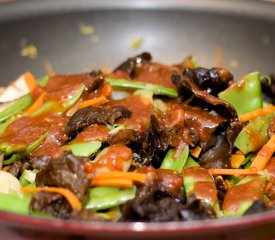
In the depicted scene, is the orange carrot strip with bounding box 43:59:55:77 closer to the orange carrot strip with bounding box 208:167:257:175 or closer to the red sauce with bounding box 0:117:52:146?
the red sauce with bounding box 0:117:52:146

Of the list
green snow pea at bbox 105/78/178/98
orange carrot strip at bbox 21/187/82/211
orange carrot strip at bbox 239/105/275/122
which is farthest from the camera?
green snow pea at bbox 105/78/178/98

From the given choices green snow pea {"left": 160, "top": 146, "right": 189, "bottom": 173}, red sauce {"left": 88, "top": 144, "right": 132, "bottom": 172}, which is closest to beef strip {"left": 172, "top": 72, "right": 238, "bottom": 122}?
green snow pea {"left": 160, "top": 146, "right": 189, "bottom": 173}

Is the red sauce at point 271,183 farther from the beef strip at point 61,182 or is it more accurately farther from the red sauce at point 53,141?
the red sauce at point 53,141

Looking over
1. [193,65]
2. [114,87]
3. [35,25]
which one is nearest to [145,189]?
Result: [114,87]

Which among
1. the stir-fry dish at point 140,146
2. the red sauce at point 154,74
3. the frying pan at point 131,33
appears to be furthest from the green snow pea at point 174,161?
the frying pan at point 131,33

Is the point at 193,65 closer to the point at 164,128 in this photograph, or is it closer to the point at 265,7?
the point at 265,7
